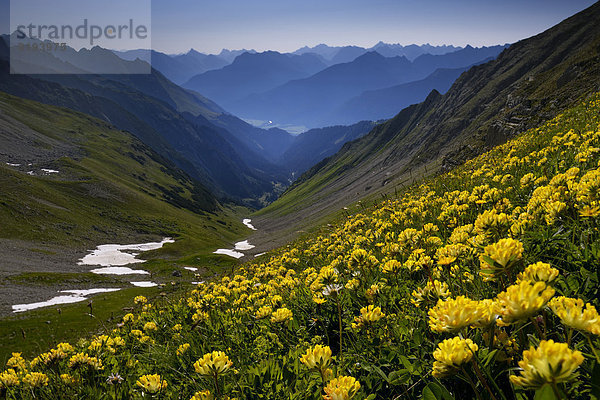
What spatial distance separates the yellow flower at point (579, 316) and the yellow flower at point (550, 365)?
0.27 m

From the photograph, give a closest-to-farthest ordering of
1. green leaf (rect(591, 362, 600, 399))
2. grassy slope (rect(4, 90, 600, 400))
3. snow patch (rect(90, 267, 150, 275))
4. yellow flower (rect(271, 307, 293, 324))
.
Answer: green leaf (rect(591, 362, 600, 399)) → grassy slope (rect(4, 90, 600, 400)) → yellow flower (rect(271, 307, 293, 324)) → snow patch (rect(90, 267, 150, 275))

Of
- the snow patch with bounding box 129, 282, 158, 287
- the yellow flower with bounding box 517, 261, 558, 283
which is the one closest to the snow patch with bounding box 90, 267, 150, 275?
the snow patch with bounding box 129, 282, 158, 287

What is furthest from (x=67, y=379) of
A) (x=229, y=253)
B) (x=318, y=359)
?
(x=229, y=253)

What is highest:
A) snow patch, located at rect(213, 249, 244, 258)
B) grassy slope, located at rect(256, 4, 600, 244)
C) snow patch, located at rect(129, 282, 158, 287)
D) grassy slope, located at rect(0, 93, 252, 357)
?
grassy slope, located at rect(256, 4, 600, 244)

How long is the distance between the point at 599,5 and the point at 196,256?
154m

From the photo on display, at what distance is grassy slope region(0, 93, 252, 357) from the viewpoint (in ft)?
210

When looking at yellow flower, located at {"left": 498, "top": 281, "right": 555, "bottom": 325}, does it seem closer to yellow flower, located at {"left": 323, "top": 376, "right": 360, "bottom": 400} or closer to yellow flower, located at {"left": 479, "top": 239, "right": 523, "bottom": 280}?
yellow flower, located at {"left": 479, "top": 239, "right": 523, "bottom": 280}

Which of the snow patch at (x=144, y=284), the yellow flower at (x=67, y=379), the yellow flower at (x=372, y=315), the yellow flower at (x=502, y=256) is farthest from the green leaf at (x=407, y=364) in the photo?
the snow patch at (x=144, y=284)

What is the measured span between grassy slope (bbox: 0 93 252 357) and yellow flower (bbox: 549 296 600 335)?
5717 cm

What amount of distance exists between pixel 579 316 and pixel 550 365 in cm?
41

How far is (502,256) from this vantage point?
218 cm

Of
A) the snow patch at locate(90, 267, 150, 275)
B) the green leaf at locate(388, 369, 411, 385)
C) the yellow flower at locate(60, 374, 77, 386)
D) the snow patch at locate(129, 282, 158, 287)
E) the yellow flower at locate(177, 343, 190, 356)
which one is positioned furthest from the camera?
the snow patch at locate(90, 267, 150, 275)

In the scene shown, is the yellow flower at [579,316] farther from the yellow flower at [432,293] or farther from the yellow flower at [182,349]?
the yellow flower at [182,349]

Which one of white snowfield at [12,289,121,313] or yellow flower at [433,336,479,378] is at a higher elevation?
yellow flower at [433,336,479,378]
